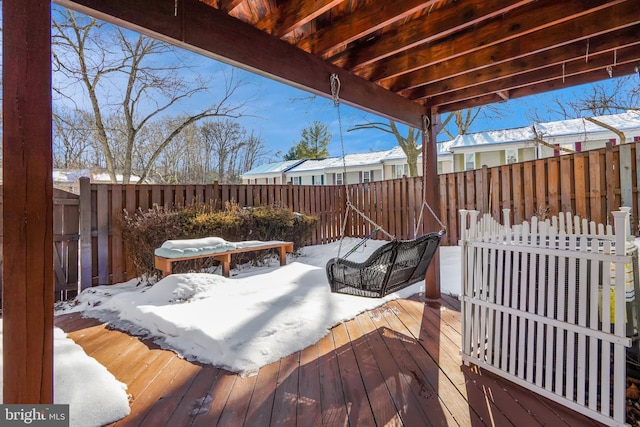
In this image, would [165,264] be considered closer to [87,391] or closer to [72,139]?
[87,391]

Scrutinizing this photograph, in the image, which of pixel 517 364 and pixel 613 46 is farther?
pixel 613 46

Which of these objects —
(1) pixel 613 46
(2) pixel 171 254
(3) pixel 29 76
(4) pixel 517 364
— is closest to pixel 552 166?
(1) pixel 613 46

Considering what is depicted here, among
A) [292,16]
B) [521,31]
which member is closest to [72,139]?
[292,16]

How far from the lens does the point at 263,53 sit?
7.22 feet

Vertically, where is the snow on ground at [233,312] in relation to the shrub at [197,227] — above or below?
below

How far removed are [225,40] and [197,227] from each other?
3.44m

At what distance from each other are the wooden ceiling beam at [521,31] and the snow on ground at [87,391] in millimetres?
3107

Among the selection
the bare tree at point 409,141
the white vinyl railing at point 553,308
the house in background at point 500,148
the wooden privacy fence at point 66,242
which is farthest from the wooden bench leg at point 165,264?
the bare tree at point 409,141

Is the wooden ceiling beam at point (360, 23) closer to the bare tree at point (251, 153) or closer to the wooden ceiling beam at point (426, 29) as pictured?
the wooden ceiling beam at point (426, 29)

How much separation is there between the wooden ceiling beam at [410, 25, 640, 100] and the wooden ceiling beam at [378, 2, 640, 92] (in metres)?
0.06

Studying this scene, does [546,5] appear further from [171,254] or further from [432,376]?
[171,254]

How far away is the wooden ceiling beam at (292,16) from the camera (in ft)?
6.35

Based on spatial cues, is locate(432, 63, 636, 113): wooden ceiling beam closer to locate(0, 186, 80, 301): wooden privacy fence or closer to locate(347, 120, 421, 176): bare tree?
locate(0, 186, 80, 301): wooden privacy fence

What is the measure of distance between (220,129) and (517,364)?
16.3 meters
